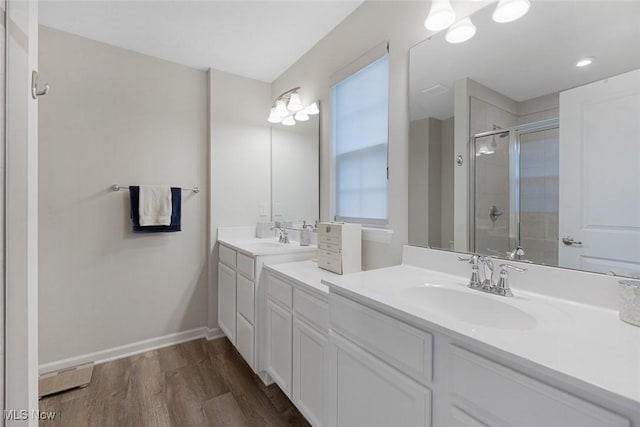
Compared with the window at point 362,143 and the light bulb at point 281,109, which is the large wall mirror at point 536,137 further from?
the light bulb at point 281,109

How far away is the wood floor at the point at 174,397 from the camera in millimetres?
1552

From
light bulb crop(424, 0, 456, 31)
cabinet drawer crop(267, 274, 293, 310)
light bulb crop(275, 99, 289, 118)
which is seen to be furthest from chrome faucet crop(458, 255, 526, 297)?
light bulb crop(275, 99, 289, 118)

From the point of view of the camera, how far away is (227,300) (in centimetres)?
226

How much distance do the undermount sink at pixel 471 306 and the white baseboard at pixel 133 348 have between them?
2102 mm

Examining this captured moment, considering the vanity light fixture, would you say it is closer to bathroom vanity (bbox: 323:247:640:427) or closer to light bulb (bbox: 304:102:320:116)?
light bulb (bbox: 304:102:320:116)

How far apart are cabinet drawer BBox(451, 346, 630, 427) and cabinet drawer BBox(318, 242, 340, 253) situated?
893 mm

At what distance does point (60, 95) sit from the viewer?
78.3 inches

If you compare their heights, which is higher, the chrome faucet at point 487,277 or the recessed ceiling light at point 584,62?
the recessed ceiling light at point 584,62

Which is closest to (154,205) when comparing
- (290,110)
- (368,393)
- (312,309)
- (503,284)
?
(290,110)

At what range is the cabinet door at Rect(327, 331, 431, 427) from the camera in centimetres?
81

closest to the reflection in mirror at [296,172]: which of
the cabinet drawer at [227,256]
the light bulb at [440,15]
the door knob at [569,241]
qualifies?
the cabinet drawer at [227,256]

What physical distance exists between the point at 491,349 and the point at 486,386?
104 mm

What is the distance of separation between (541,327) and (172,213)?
96.1 inches

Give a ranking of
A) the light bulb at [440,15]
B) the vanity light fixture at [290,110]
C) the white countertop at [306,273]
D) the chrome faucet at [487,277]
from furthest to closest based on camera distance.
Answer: the vanity light fixture at [290,110], the white countertop at [306,273], the light bulb at [440,15], the chrome faucet at [487,277]
